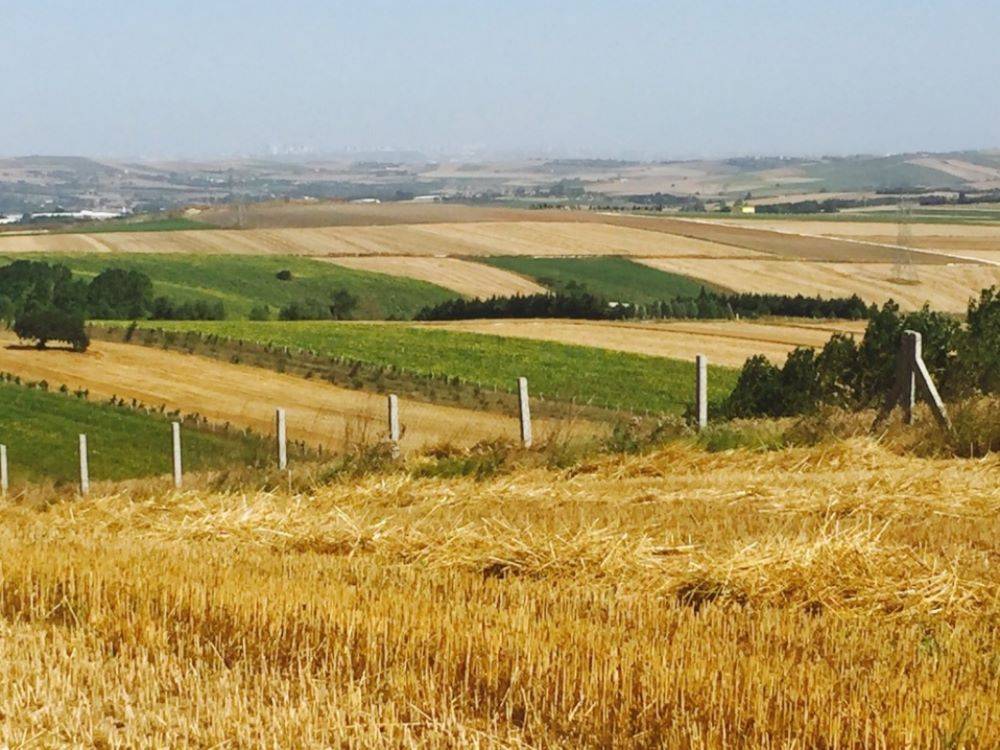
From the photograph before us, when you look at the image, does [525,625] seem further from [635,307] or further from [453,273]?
[453,273]

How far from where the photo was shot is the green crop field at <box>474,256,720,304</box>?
3499 inches

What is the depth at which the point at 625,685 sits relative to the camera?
253 inches

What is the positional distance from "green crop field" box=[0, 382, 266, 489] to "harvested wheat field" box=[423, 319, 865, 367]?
70.6ft

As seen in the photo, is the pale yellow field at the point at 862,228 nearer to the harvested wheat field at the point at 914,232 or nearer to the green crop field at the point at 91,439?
the harvested wheat field at the point at 914,232

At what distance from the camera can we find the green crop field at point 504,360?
166ft

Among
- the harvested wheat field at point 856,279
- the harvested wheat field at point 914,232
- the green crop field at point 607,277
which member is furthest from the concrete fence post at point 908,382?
the harvested wheat field at point 914,232

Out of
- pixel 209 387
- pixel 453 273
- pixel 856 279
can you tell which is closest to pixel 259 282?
pixel 453 273

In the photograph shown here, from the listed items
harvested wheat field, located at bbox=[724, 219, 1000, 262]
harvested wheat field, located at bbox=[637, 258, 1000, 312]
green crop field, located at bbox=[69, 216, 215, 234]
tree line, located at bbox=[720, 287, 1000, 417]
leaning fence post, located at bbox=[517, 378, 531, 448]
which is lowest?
harvested wheat field, located at bbox=[637, 258, 1000, 312]

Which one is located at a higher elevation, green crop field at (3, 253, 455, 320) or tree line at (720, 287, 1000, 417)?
tree line at (720, 287, 1000, 417)

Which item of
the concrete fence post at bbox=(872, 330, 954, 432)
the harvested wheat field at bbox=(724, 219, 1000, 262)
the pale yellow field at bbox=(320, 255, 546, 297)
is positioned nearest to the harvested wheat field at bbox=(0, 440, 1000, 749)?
the concrete fence post at bbox=(872, 330, 954, 432)

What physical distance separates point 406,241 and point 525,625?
4154 inches

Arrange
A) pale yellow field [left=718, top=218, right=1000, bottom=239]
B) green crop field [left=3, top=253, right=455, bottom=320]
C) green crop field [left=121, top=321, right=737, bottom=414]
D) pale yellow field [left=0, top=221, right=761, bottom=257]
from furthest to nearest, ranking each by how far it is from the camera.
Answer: pale yellow field [left=718, top=218, right=1000, bottom=239], pale yellow field [left=0, top=221, right=761, bottom=257], green crop field [left=3, top=253, right=455, bottom=320], green crop field [left=121, top=321, right=737, bottom=414]

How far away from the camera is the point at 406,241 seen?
112 meters

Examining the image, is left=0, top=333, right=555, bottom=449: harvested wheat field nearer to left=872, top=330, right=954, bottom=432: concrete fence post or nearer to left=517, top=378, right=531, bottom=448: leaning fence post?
left=517, top=378, right=531, bottom=448: leaning fence post
